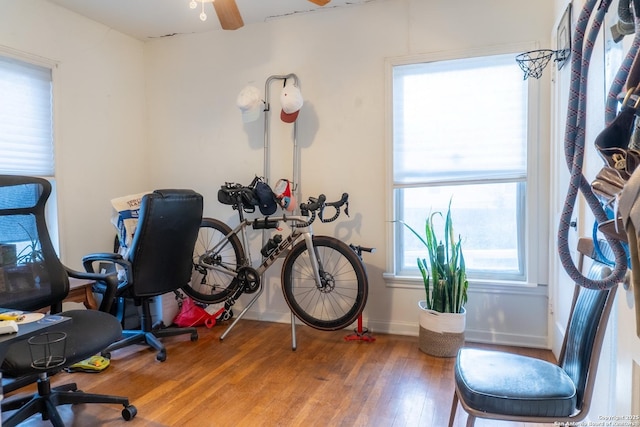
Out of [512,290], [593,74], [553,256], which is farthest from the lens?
[512,290]

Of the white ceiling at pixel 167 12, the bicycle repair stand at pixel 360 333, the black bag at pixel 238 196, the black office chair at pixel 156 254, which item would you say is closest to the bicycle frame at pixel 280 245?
the black bag at pixel 238 196

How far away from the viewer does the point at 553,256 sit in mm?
2633

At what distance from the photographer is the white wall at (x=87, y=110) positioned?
2.89 m

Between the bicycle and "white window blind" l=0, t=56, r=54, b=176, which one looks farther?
the bicycle

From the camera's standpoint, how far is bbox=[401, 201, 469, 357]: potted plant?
2619mm

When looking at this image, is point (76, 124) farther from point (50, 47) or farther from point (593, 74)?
point (593, 74)

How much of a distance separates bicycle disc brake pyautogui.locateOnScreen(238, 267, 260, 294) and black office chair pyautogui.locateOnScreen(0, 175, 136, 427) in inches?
44.6

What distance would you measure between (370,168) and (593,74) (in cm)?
167

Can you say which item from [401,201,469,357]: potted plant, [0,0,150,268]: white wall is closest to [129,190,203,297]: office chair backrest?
[0,0,150,268]: white wall

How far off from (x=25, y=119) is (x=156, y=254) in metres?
1.41

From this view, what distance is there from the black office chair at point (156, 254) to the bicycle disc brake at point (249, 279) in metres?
0.40

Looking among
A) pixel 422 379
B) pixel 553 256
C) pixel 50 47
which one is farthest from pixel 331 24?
pixel 422 379

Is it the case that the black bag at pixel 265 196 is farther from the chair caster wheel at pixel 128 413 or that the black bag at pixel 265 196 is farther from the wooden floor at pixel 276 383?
the chair caster wheel at pixel 128 413

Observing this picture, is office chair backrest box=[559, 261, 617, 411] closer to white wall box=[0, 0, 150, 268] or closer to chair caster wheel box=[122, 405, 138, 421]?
chair caster wheel box=[122, 405, 138, 421]
